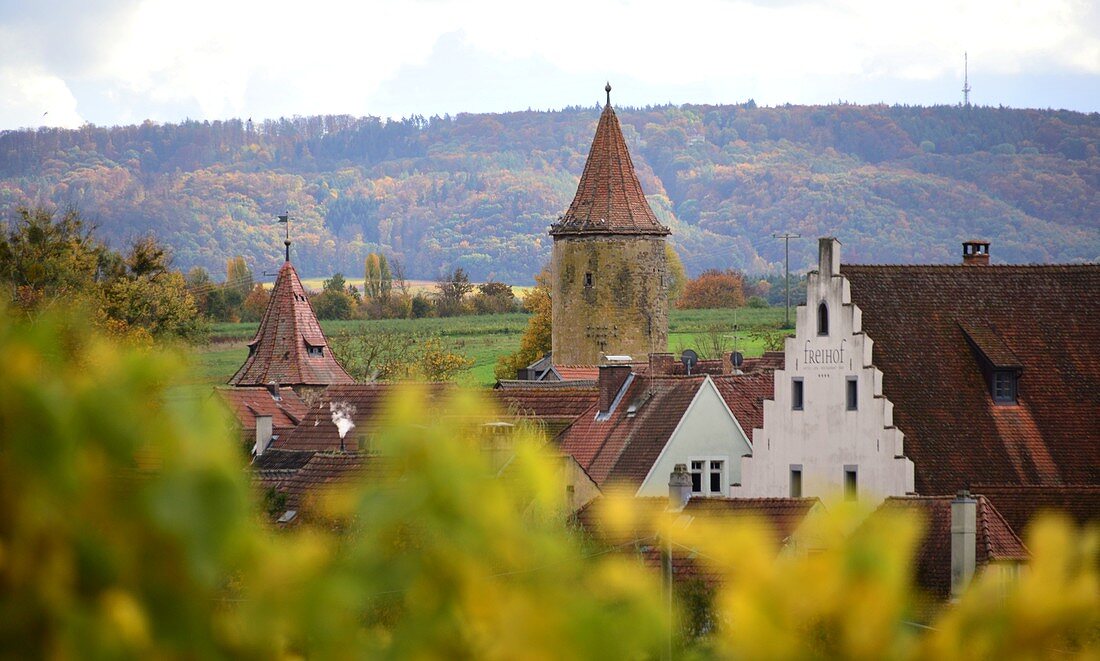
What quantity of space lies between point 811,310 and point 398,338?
68.0 m

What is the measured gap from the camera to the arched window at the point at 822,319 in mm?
34562

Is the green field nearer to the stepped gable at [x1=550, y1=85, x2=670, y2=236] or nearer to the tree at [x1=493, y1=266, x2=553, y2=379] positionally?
the tree at [x1=493, y1=266, x2=553, y2=379]

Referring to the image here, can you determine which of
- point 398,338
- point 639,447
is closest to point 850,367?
point 639,447

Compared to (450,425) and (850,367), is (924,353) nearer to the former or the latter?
(850,367)

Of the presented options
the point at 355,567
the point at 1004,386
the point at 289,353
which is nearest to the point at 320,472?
the point at 1004,386

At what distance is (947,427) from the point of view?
3297 cm

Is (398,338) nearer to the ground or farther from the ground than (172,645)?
nearer to the ground

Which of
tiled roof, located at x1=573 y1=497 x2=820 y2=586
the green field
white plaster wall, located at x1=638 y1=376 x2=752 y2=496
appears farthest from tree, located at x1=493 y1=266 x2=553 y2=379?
tiled roof, located at x1=573 y1=497 x2=820 y2=586

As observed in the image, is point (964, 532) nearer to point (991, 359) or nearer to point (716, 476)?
point (991, 359)

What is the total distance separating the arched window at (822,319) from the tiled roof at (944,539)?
779 centimetres

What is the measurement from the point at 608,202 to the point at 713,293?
86730 mm

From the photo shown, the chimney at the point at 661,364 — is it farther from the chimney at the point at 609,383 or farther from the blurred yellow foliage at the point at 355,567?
the blurred yellow foliage at the point at 355,567

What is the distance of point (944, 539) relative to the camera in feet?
→ 83.3

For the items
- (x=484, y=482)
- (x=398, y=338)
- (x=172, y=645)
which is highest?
(x=484, y=482)
